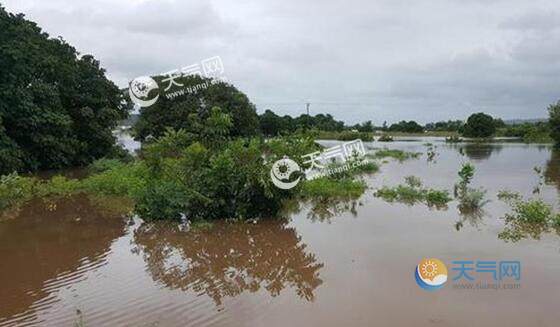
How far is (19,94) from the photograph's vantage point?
2291 centimetres

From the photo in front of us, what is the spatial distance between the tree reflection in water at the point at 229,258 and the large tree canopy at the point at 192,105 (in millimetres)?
32888

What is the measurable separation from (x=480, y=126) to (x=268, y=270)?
67.7m

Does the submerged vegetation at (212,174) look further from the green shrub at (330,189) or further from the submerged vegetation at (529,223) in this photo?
the submerged vegetation at (529,223)

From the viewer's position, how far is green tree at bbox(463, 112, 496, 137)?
227 ft

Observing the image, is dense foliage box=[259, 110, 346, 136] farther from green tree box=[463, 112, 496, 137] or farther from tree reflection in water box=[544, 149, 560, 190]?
tree reflection in water box=[544, 149, 560, 190]

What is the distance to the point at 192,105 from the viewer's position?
43.8 m

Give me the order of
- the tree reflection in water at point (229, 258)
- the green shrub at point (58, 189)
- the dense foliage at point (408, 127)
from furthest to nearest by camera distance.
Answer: the dense foliage at point (408, 127), the green shrub at point (58, 189), the tree reflection in water at point (229, 258)

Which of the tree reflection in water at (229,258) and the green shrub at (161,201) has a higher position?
the green shrub at (161,201)

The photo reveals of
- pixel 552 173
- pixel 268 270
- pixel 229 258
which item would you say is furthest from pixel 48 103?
pixel 552 173

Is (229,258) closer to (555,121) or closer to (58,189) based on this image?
(58,189)

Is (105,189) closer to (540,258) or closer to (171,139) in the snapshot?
(171,139)

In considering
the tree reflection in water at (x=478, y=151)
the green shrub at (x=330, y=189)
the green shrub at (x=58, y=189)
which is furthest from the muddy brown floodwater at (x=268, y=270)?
the tree reflection in water at (x=478, y=151)

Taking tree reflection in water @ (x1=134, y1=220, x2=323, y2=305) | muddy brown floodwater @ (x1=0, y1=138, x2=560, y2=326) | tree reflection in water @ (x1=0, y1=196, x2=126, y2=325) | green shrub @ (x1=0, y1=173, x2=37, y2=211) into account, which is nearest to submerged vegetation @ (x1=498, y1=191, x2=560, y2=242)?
muddy brown floodwater @ (x1=0, y1=138, x2=560, y2=326)

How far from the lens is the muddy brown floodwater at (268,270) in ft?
20.3
